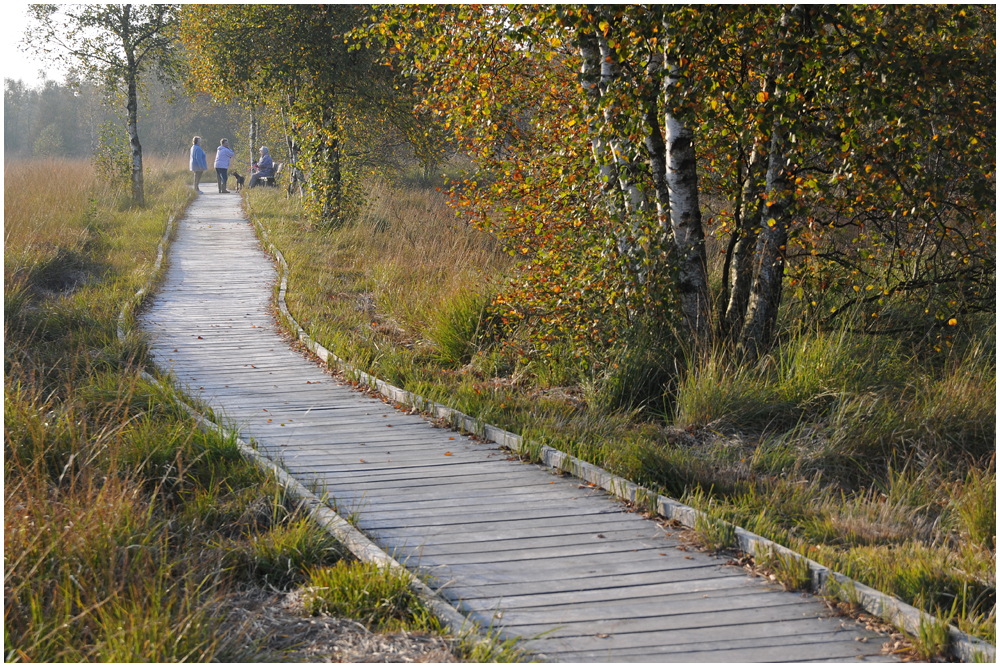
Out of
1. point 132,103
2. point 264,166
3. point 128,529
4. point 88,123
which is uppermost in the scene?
point 88,123

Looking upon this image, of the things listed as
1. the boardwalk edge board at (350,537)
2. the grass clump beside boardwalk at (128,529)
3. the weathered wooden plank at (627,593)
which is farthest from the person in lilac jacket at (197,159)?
the weathered wooden plank at (627,593)

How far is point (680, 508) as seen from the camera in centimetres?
463

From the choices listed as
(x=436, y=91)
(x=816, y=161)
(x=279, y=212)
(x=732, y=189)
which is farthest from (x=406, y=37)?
(x=279, y=212)

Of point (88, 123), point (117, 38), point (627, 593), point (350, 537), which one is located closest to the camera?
point (627, 593)

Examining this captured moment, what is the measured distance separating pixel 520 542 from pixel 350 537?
0.96 m

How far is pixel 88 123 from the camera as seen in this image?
58.5m

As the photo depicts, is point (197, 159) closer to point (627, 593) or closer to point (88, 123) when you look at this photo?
point (627, 593)

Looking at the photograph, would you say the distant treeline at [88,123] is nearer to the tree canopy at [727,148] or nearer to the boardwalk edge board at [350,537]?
the tree canopy at [727,148]

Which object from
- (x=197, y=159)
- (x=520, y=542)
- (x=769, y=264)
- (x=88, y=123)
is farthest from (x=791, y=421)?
(x=88, y=123)

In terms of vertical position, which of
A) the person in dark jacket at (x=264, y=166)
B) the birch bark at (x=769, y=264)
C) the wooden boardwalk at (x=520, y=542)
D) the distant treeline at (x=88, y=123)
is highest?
the distant treeline at (x=88, y=123)

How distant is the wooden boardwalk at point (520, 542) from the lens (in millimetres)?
3430

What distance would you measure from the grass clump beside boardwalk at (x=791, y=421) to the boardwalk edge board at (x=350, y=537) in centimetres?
165

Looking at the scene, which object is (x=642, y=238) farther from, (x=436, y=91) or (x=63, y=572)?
(x=63, y=572)

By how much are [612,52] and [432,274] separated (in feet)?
18.3
